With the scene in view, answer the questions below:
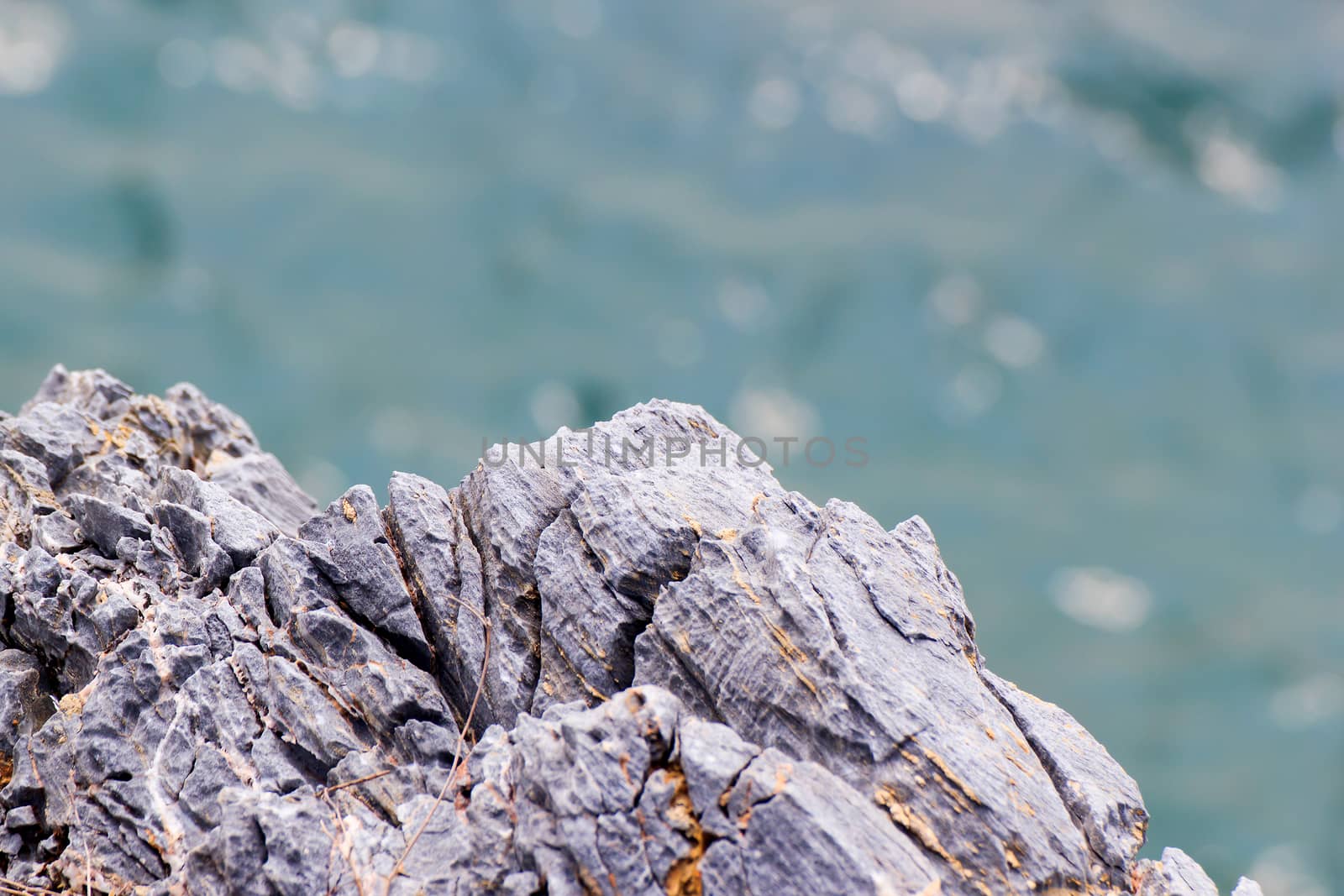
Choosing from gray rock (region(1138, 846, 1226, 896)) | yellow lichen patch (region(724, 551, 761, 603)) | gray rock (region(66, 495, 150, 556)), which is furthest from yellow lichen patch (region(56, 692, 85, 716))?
gray rock (region(1138, 846, 1226, 896))

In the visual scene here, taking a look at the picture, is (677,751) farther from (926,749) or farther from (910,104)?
(910,104)

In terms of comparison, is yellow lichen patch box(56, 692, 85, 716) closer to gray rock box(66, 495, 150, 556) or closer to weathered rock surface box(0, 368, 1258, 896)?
weathered rock surface box(0, 368, 1258, 896)

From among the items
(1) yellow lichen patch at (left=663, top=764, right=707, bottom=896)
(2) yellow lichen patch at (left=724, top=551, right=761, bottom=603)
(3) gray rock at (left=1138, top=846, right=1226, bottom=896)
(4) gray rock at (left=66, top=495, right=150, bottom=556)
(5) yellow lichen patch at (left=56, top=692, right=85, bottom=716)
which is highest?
(2) yellow lichen patch at (left=724, top=551, right=761, bottom=603)

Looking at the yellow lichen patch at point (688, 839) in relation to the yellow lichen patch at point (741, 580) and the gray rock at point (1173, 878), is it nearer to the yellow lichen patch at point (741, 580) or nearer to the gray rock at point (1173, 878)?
the yellow lichen patch at point (741, 580)

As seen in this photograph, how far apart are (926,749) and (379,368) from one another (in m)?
112

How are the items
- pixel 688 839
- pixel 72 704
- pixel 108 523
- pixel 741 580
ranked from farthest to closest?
1. pixel 108 523
2. pixel 72 704
3. pixel 741 580
4. pixel 688 839

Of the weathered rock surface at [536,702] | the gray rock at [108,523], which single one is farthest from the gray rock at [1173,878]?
the gray rock at [108,523]

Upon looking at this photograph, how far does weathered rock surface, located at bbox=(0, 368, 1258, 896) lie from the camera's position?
971cm

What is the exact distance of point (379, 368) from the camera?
11494 cm

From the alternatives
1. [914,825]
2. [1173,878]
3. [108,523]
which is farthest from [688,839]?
[108,523]

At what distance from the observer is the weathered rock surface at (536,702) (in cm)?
971

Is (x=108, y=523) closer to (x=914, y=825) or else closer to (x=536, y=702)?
(x=536, y=702)

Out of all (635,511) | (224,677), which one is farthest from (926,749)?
(224,677)

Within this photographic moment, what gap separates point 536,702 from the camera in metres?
11.8
